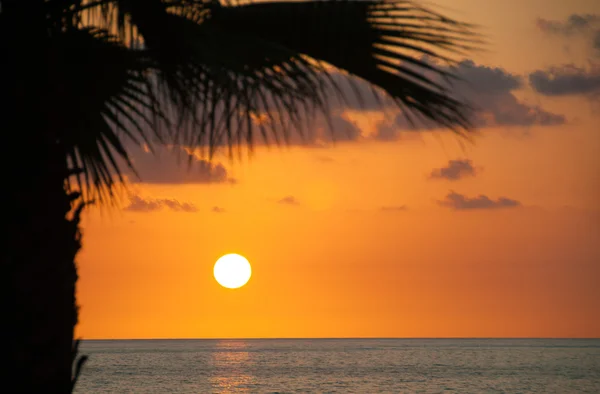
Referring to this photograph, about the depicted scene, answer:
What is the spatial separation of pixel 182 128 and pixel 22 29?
3.53 ft

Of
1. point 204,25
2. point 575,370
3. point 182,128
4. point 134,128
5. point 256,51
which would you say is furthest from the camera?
point 575,370

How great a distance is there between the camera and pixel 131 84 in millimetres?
5711

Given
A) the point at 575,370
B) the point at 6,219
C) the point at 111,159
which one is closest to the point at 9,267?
the point at 6,219

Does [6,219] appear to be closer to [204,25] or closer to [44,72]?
[44,72]

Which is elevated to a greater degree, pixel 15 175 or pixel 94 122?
pixel 94 122

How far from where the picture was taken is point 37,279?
4.84 meters

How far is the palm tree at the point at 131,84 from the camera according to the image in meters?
4.46

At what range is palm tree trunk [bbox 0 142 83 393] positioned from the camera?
477 centimetres

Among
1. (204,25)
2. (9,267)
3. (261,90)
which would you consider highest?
(204,25)

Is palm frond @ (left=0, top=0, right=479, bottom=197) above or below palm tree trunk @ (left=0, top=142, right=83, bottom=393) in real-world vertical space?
above

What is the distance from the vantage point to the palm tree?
446 centimetres

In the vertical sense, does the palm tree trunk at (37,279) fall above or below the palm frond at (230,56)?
below

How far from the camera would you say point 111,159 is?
6094mm

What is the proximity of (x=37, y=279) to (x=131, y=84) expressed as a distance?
1493 millimetres
